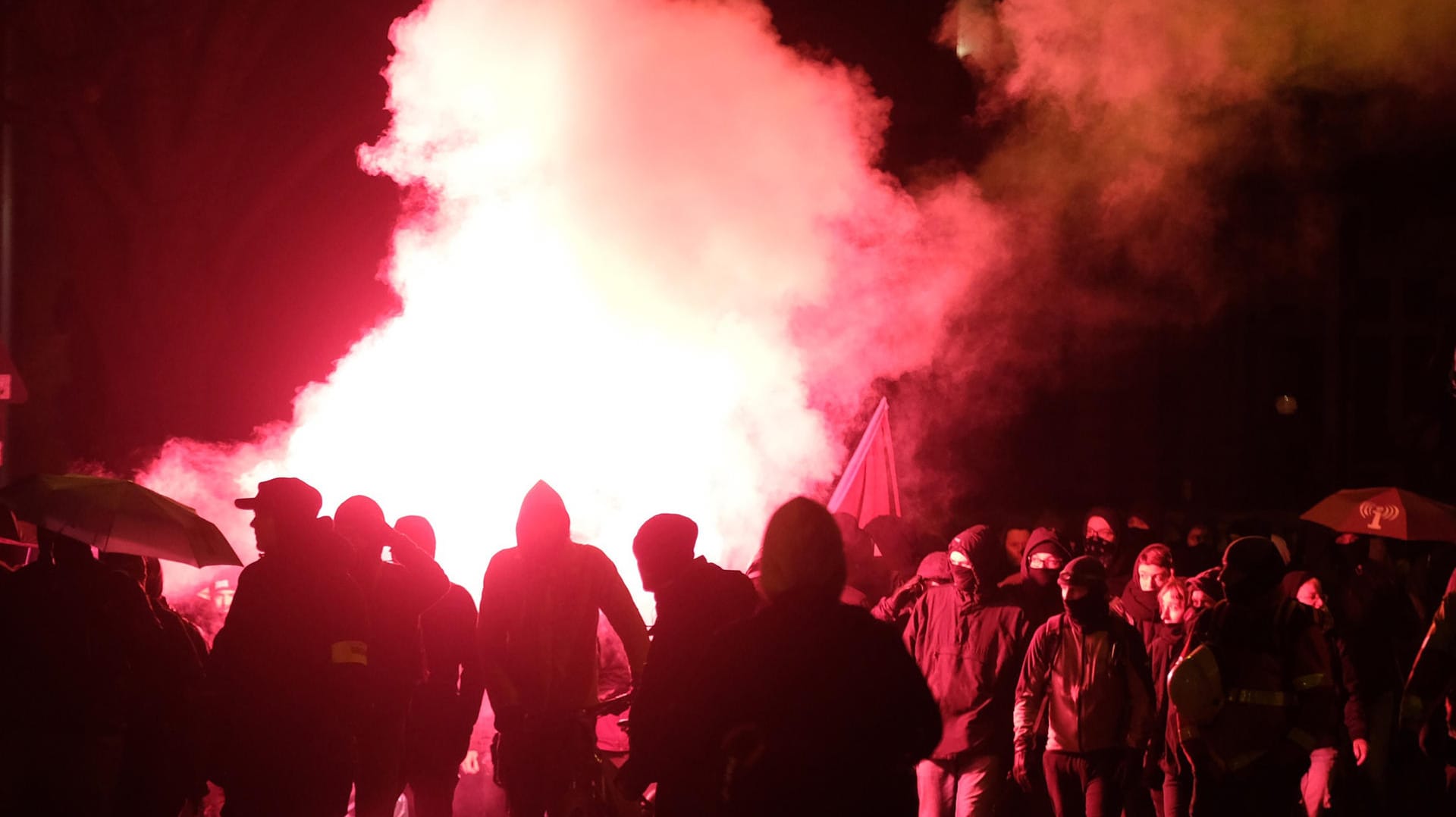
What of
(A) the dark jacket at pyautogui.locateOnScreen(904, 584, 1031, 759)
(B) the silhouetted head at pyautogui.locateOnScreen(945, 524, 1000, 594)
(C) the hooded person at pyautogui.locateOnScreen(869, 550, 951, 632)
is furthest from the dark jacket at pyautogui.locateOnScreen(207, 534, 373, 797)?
(C) the hooded person at pyautogui.locateOnScreen(869, 550, 951, 632)

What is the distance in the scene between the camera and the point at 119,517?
5.82 metres

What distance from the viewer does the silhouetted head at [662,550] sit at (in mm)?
4715

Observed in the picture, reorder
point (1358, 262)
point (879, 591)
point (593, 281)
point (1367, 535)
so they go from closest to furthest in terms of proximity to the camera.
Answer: point (879, 591)
point (1367, 535)
point (593, 281)
point (1358, 262)

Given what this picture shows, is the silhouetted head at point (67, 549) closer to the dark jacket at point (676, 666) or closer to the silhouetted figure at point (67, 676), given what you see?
the silhouetted figure at point (67, 676)

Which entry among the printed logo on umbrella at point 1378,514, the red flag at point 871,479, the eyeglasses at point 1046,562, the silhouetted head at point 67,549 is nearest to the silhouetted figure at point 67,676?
the silhouetted head at point 67,549

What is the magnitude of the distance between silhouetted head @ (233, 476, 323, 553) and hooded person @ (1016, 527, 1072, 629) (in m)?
3.53

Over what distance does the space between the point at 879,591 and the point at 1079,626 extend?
1.20 meters

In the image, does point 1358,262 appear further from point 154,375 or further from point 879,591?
point 154,375

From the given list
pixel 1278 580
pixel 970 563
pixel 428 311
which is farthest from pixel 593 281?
pixel 1278 580

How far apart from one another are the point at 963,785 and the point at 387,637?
257 centimetres

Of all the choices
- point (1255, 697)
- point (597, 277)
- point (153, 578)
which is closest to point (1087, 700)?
point (1255, 697)

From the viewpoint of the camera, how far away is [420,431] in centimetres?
965

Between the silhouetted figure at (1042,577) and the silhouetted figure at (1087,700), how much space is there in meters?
0.51

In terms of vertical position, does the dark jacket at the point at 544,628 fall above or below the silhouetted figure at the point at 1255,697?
above
